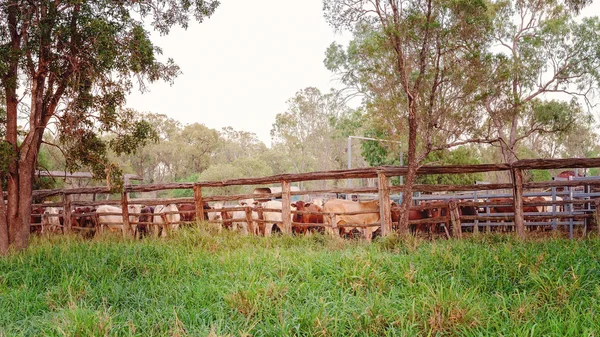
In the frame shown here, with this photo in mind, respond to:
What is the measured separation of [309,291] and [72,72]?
590 cm

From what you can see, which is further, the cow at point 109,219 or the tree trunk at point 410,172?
the cow at point 109,219

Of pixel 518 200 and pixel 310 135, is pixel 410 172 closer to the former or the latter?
pixel 518 200

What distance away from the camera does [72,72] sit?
831cm

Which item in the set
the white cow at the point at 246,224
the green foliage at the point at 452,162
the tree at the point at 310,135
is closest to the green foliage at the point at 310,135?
the tree at the point at 310,135

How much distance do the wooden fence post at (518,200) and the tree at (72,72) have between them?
21.3 feet

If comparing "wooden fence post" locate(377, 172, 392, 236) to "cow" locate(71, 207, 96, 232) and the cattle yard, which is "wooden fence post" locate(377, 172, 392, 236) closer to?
the cattle yard

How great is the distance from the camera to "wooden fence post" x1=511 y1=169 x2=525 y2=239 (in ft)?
28.0

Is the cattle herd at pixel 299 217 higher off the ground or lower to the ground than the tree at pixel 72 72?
lower

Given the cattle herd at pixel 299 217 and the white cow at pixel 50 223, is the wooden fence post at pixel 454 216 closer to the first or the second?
the cattle herd at pixel 299 217

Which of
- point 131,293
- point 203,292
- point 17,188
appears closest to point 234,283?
point 203,292

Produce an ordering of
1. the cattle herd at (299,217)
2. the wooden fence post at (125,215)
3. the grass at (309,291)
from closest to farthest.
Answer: the grass at (309,291) < the cattle herd at (299,217) < the wooden fence post at (125,215)

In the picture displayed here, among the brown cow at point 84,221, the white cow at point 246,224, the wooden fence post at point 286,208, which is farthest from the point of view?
the brown cow at point 84,221

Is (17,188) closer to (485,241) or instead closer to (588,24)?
(485,241)

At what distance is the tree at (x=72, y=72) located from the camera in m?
8.02
